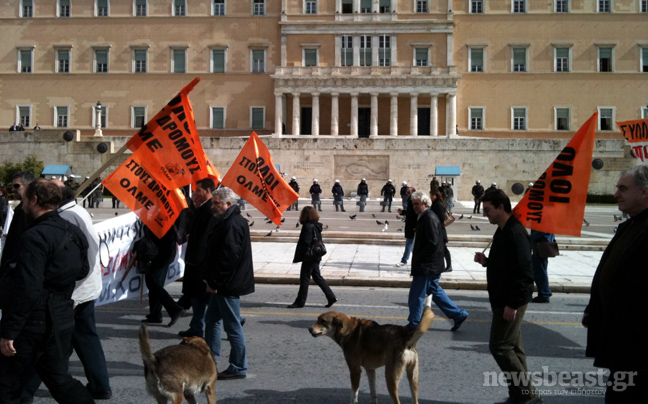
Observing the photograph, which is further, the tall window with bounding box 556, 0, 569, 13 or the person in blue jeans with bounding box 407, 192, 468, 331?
the tall window with bounding box 556, 0, 569, 13

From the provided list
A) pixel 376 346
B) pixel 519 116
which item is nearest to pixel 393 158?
pixel 519 116

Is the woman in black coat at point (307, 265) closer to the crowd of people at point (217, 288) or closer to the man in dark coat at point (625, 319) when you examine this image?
the crowd of people at point (217, 288)

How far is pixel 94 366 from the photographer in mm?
5215

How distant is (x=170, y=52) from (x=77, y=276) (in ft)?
180

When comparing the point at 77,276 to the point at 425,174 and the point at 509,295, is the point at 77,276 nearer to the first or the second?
the point at 509,295

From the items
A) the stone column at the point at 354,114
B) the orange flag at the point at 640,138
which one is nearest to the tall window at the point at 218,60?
the stone column at the point at 354,114

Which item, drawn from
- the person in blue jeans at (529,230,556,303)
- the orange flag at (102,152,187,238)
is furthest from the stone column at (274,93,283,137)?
the orange flag at (102,152,187,238)

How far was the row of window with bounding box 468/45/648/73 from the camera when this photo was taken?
176ft

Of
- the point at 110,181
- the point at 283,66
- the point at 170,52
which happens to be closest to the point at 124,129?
the point at 170,52

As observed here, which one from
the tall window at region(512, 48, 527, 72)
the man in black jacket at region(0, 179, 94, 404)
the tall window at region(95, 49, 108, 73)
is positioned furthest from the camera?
the tall window at region(95, 49, 108, 73)

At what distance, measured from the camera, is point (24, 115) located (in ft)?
187

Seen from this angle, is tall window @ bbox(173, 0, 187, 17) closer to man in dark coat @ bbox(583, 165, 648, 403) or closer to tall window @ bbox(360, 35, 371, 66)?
tall window @ bbox(360, 35, 371, 66)

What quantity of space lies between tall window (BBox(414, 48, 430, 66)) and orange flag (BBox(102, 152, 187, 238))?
48847 millimetres

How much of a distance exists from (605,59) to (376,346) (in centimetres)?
5736
